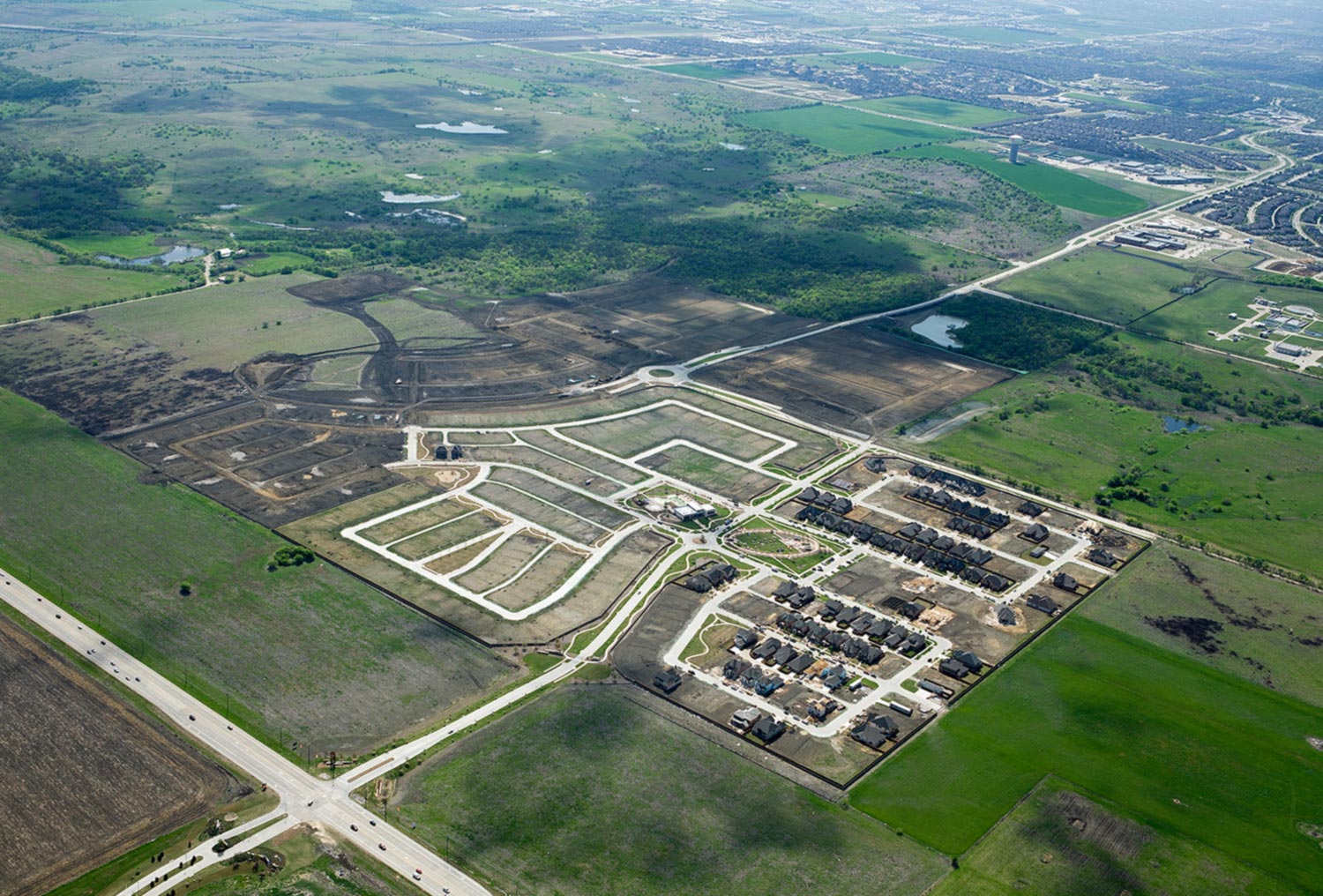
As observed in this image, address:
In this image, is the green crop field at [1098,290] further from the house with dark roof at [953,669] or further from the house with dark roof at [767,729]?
the house with dark roof at [767,729]

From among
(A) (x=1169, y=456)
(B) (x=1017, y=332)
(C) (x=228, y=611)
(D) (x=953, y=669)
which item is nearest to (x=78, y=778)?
(C) (x=228, y=611)

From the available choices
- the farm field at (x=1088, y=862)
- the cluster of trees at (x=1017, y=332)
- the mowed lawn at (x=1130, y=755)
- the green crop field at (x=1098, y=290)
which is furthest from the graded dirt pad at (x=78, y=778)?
the green crop field at (x=1098, y=290)

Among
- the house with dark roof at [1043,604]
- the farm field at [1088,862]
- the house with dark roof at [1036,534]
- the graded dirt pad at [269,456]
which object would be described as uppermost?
the graded dirt pad at [269,456]

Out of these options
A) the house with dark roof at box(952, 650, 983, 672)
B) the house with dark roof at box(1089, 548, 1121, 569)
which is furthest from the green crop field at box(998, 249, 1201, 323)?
the house with dark roof at box(952, 650, 983, 672)

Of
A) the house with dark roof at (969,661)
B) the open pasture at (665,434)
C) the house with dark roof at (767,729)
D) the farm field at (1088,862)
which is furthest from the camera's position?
the open pasture at (665,434)

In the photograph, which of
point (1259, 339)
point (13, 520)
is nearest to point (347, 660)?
point (13, 520)

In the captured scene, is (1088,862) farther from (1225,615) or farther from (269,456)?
(269,456)
